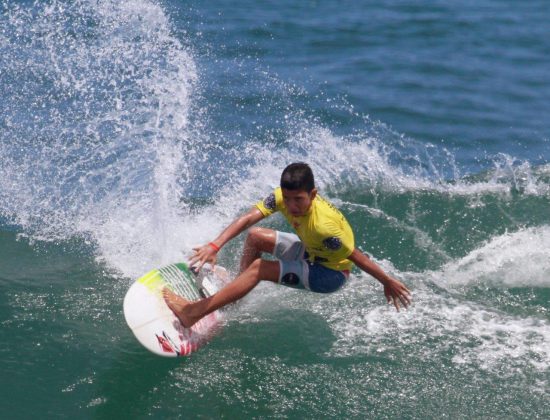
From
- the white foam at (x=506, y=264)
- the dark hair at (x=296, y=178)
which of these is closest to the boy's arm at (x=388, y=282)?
the dark hair at (x=296, y=178)

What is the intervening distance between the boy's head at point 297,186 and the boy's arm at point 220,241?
0.55 m

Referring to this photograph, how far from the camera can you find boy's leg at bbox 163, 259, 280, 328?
23.2 feet

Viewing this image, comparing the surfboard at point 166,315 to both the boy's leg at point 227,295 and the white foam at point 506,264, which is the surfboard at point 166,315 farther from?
the white foam at point 506,264

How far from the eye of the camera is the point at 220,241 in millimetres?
7117

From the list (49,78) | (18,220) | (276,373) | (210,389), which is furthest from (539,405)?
(49,78)

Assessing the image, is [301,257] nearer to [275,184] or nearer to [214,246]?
[214,246]

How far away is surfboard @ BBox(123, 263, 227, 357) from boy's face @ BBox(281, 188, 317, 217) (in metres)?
1.32

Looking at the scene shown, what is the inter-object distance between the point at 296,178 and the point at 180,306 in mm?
1548

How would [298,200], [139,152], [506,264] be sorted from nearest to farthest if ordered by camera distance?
[298,200] < [506,264] < [139,152]

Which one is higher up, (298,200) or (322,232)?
(298,200)

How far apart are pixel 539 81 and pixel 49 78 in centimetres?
858

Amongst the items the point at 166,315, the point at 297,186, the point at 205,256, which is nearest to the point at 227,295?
the point at 205,256

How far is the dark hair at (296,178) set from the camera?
6.68 meters

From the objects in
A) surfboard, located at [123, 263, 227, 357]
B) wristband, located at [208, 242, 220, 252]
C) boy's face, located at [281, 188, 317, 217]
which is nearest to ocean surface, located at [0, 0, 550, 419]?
surfboard, located at [123, 263, 227, 357]
